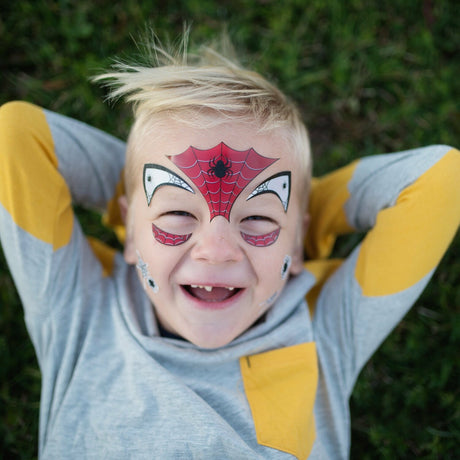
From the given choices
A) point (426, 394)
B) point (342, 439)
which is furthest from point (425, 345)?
point (342, 439)

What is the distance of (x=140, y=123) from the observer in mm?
1727

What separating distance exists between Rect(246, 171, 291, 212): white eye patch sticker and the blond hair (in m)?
0.15

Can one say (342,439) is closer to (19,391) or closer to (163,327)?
(163,327)

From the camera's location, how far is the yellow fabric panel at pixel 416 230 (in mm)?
1713

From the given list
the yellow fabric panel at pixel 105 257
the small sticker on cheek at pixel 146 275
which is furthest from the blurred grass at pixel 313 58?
the small sticker on cheek at pixel 146 275

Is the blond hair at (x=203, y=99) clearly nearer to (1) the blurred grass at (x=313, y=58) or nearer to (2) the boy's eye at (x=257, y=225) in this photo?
(2) the boy's eye at (x=257, y=225)

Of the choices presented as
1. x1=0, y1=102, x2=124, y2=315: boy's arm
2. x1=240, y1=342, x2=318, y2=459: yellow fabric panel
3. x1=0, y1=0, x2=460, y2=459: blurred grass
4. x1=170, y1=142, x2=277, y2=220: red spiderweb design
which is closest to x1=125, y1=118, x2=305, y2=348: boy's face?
x1=170, y1=142, x2=277, y2=220: red spiderweb design

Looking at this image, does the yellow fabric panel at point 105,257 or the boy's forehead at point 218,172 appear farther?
the yellow fabric panel at point 105,257

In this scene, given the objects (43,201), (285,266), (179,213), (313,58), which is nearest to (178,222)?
(179,213)

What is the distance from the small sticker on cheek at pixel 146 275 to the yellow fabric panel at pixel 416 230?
815 mm

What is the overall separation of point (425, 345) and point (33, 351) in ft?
6.60

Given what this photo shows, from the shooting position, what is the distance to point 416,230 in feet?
5.64

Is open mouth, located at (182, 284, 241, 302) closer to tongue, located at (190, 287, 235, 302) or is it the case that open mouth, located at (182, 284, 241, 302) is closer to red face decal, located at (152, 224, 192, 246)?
tongue, located at (190, 287, 235, 302)

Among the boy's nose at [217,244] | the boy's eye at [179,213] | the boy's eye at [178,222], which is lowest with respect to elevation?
the boy's nose at [217,244]
